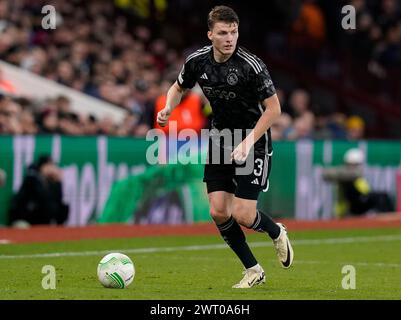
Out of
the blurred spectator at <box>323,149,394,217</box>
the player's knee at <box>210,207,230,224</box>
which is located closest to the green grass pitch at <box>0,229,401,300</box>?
the player's knee at <box>210,207,230,224</box>

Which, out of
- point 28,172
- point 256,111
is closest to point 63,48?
point 28,172

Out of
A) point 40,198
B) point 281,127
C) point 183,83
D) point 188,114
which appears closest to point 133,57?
point 281,127

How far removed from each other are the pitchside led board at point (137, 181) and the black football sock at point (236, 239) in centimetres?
680

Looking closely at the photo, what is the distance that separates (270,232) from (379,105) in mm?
15274

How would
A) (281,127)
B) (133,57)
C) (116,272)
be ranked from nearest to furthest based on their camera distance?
1. (116,272)
2. (281,127)
3. (133,57)

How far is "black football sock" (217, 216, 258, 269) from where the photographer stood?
34.4 feet

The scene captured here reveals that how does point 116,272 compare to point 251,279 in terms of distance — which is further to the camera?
point 251,279

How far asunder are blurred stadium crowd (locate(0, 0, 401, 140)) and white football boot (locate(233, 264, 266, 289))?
5670mm

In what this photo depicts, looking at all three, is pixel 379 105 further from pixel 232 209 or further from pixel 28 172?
pixel 232 209

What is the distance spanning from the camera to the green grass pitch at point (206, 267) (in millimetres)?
9781

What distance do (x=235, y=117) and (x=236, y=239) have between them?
1066 millimetres

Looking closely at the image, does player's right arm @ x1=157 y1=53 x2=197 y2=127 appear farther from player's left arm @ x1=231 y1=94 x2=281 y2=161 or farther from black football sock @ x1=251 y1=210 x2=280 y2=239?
black football sock @ x1=251 y1=210 x2=280 y2=239

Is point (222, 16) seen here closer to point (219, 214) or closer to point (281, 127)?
point (219, 214)

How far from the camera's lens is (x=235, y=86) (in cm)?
1022
